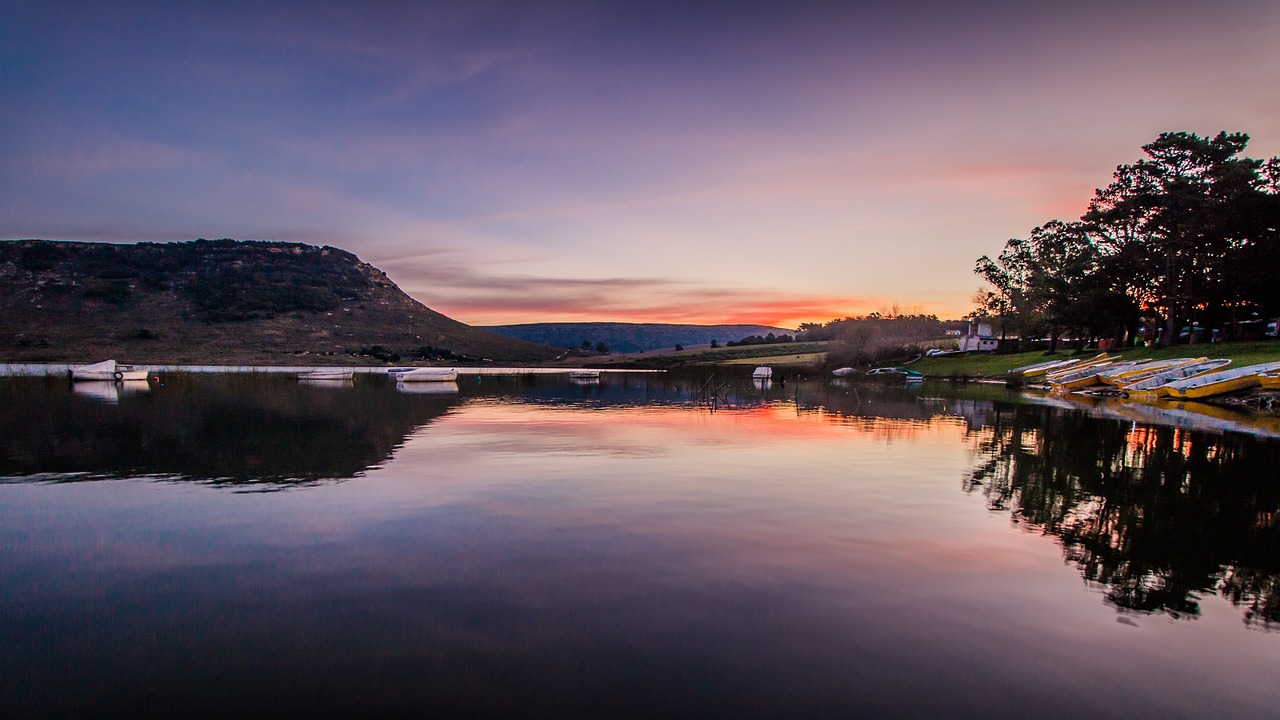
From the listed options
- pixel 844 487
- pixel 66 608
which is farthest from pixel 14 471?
pixel 844 487

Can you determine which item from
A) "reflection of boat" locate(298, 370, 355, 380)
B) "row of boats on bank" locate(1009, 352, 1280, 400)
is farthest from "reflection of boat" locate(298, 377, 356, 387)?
"row of boats on bank" locate(1009, 352, 1280, 400)

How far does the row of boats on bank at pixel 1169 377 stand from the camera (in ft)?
141

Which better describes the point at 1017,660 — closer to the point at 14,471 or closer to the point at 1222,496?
the point at 1222,496

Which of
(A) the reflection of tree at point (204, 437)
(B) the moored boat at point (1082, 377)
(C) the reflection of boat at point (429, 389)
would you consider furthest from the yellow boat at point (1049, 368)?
(A) the reflection of tree at point (204, 437)

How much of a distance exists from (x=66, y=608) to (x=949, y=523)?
48.2 feet

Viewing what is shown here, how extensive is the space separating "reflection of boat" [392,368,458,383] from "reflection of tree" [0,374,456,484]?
40.3 meters

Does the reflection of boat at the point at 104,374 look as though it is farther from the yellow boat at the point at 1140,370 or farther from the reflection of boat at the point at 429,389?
the yellow boat at the point at 1140,370

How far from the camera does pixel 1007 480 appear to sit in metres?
18.5

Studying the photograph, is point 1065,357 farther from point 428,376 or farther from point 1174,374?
point 428,376

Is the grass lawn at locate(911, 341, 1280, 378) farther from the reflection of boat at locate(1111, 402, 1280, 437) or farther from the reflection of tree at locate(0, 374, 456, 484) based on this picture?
the reflection of tree at locate(0, 374, 456, 484)

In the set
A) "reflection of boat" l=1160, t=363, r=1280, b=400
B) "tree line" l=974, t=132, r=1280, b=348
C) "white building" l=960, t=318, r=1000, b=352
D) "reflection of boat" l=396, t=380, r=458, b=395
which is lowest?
"reflection of boat" l=396, t=380, r=458, b=395

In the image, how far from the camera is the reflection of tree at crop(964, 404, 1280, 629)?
9.91 m

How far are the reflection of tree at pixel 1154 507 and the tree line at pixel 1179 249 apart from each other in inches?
1790

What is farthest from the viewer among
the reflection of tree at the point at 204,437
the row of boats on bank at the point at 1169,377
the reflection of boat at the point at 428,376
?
the reflection of boat at the point at 428,376
